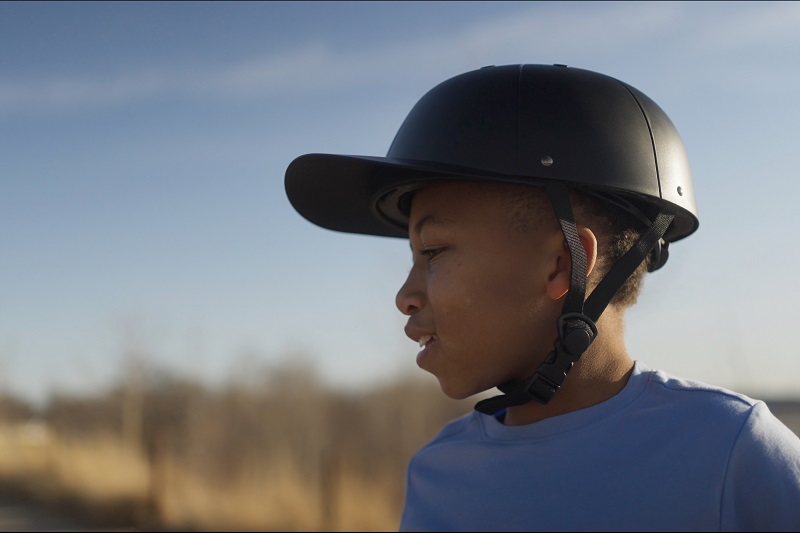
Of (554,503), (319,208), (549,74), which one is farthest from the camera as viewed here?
Result: (319,208)

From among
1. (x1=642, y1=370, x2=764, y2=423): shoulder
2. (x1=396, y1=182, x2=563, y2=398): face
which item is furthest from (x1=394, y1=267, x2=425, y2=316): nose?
(x1=642, y1=370, x2=764, y2=423): shoulder

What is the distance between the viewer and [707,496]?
163 centimetres

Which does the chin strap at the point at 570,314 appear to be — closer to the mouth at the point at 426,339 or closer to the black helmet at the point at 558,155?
the black helmet at the point at 558,155

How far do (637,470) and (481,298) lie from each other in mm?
522

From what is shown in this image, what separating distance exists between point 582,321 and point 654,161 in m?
0.56

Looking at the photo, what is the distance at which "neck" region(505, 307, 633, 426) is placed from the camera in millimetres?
1964

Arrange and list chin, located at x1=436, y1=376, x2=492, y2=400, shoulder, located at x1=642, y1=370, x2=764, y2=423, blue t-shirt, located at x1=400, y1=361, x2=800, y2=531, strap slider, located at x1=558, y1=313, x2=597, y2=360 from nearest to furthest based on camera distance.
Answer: blue t-shirt, located at x1=400, y1=361, x2=800, y2=531, shoulder, located at x1=642, y1=370, x2=764, y2=423, strap slider, located at x1=558, y1=313, x2=597, y2=360, chin, located at x1=436, y1=376, x2=492, y2=400

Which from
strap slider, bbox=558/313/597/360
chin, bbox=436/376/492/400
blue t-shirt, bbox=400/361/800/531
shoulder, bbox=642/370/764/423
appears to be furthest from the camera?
chin, bbox=436/376/492/400

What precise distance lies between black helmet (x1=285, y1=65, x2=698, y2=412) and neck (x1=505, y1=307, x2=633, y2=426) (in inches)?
3.3

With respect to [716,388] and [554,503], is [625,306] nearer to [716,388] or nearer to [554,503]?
[716,388]

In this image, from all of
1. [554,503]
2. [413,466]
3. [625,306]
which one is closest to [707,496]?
[554,503]

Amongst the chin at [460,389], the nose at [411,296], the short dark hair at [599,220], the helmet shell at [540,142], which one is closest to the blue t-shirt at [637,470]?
the chin at [460,389]

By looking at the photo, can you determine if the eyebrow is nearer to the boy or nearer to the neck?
the boy

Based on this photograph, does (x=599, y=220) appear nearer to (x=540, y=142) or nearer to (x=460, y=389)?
(x=540, y=142)
